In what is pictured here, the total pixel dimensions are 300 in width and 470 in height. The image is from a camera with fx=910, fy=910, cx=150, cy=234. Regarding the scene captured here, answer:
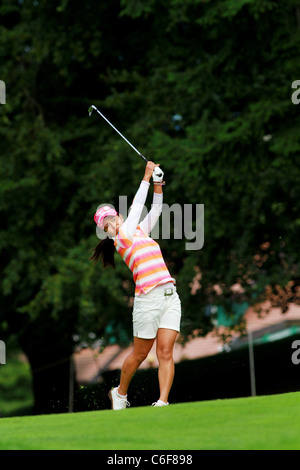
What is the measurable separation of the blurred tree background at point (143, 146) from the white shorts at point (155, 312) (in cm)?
619

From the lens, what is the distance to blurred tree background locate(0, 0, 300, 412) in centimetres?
1366

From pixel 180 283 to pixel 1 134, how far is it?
14.2 ft

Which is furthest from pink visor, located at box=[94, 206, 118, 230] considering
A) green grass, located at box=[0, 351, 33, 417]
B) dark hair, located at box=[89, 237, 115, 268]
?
green grass, located at box=[0, 351, 33, 417]

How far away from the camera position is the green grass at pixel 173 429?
197 inches

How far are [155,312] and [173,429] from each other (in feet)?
5.46

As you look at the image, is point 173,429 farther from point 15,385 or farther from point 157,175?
point 15,385

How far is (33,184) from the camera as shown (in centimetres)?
1587

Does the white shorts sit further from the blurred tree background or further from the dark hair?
the blurred tree background

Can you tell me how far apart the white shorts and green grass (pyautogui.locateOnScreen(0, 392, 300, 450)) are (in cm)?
68

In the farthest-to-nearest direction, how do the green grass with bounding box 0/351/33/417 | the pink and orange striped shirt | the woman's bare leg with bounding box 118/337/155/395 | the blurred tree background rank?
the green grass with bounding box 0/351/33/417, the blurred tree background, the woman's bare leg with bounding box 118/337/155/395, the pink and orange striped shirt

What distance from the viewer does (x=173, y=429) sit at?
5.49 meters

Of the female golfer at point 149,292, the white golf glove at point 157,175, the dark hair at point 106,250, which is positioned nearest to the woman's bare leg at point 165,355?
the female golfer at point 149,292
